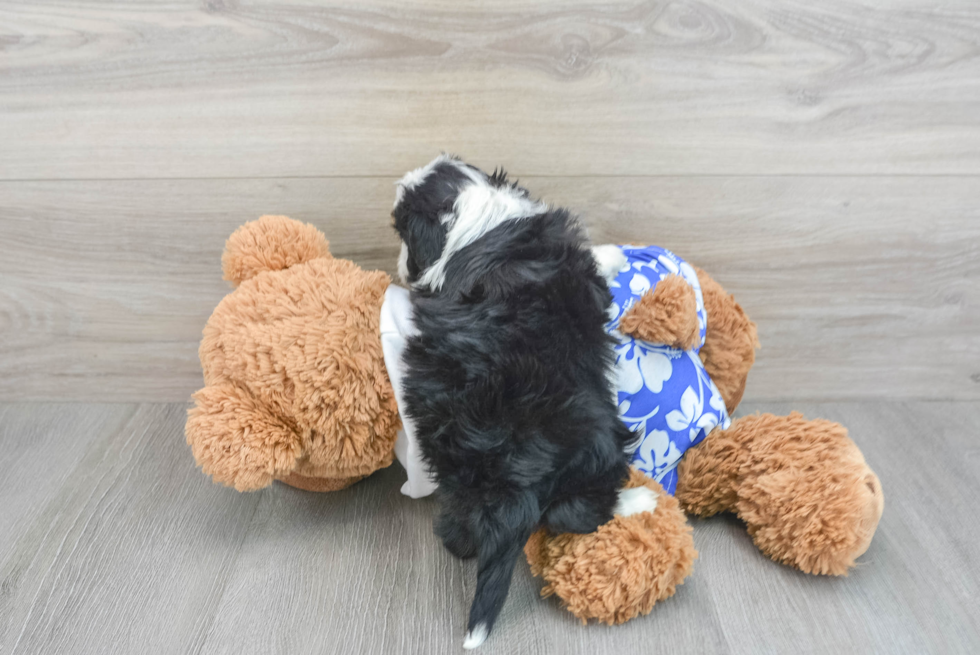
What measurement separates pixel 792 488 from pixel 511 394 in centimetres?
32

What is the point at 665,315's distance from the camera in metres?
0.63

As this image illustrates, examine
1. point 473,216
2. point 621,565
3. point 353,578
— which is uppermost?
point 473,216

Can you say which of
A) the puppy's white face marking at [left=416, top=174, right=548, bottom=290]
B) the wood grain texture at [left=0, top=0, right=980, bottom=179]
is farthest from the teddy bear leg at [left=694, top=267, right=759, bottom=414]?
the puppy's white face marking at [left=416, top=174, right=548, bottom=290]

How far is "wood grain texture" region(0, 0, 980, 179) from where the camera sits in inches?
29.3

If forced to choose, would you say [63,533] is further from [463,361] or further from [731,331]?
[731,331]

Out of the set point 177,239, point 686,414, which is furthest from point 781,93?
point 177,239

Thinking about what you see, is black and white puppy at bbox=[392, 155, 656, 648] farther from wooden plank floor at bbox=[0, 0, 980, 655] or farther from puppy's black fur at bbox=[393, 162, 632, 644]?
wooden plank floor at bbox=[0, 0, 980, 655]

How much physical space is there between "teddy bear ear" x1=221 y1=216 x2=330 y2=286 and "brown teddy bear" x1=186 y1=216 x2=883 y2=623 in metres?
0.04

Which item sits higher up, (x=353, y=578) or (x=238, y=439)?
(x=238, y=439)

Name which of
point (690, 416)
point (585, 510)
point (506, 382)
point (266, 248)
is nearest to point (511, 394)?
point (506, 382)

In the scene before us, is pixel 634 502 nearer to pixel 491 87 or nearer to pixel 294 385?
pixel 294 385

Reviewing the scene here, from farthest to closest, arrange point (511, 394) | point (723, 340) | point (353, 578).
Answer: point (723, 340), point (353, 578), point (511, 394)

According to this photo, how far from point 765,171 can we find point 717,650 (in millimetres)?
564

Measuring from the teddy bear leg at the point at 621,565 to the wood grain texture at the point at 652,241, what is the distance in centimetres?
39
